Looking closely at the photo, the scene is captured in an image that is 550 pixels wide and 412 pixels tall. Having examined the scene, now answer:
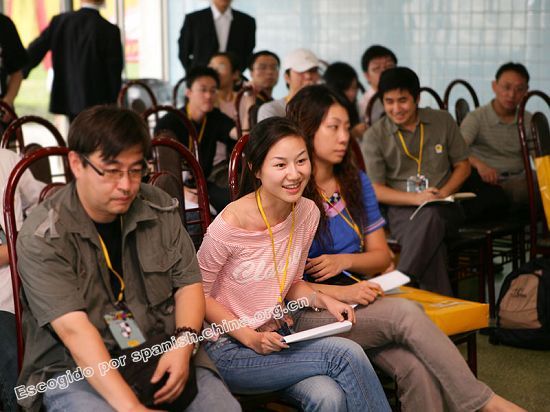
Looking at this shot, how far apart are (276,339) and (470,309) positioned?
0.70 meters

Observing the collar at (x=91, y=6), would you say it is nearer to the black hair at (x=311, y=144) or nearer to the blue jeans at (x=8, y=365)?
the black hair at (x=311, y=144)

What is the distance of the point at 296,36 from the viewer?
7.50 m

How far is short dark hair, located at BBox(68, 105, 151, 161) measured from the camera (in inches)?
72.8

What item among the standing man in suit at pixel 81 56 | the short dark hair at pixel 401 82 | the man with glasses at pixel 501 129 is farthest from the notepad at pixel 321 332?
the standing man in suit at pixel 81 56

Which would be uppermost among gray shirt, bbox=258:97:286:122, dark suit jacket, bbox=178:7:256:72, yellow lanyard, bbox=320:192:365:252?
dark suit jacket, bbox=178:7:256:72

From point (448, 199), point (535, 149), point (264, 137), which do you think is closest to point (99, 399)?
point (264, 137)

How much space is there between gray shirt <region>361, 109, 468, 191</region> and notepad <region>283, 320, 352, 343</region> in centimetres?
162

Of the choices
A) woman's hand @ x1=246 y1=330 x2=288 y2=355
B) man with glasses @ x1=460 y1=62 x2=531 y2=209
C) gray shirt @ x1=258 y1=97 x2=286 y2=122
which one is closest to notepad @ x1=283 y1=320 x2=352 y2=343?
woman's hand @ x1=246 y1=330 x2=288 y2=355

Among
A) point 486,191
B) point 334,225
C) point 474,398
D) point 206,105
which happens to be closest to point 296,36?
point 206,105

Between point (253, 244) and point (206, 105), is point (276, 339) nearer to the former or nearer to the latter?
point (253, 244)

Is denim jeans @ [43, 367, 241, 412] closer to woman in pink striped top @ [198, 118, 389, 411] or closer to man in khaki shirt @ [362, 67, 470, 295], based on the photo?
woman in pink striped top @ [198, 118, 389, 411]

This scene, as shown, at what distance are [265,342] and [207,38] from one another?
4785mm

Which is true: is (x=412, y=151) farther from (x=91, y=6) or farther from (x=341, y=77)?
(x=91, y=6)

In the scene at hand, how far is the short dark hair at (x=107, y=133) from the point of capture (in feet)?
6.07
